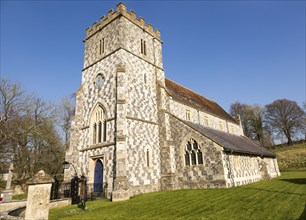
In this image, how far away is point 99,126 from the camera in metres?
17.8

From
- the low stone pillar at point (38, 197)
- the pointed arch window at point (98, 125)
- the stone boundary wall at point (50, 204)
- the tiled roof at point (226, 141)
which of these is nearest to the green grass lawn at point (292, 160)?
the tiled roof at point (226, 141)

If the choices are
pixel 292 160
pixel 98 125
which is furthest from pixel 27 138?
pixel 292 160

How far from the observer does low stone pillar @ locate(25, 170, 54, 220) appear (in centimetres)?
637

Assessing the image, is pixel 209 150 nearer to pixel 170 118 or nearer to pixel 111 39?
pixel 170 118

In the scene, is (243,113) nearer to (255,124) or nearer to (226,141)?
(255,124)

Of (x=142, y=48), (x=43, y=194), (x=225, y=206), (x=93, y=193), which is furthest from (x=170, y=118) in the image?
(x=43, y=194)

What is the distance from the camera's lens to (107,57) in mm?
19109

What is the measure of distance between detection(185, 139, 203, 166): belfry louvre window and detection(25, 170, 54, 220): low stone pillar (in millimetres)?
12011

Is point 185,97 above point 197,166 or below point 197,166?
above

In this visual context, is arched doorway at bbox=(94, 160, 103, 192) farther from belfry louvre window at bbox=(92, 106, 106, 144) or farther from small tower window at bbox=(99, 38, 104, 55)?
small tower window at bbox=(99, 38, 104, 55)

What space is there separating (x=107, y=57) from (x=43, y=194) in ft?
48.2

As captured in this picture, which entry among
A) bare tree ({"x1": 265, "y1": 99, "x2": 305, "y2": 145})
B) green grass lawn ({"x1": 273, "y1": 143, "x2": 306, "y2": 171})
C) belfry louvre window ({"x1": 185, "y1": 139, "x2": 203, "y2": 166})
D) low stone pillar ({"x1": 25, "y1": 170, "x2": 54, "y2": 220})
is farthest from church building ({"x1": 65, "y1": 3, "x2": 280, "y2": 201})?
bare tree ({"x1": 265, "y1": 99, "x2": 305, "y2": 145})

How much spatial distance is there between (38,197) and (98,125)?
37.6 feet

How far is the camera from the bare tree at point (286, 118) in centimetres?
4875
